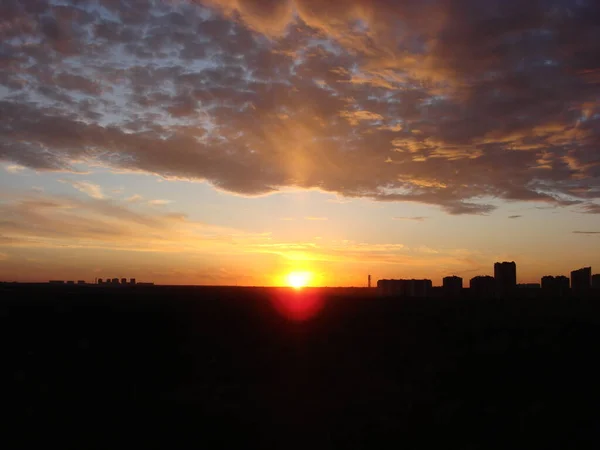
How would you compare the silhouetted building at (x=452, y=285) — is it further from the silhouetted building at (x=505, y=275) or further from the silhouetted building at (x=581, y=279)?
the silhouetted building at (x=581, y=279)

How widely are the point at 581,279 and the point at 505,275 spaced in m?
19.8

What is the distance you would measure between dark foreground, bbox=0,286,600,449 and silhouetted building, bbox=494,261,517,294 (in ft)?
155

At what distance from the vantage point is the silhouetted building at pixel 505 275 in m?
85.3

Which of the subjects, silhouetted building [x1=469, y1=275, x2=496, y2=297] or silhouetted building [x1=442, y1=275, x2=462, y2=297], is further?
silhouetted building [x1=442, y1=275, x2=462, y2=297]

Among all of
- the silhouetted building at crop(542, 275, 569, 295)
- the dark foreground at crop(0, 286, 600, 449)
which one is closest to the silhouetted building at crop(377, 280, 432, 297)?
the silhouetted building at crop(542, 275, 569, 295)

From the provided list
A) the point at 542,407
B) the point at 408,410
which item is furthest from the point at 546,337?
the point at 408,410

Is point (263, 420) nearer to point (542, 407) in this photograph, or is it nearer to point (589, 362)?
point (542, 407)

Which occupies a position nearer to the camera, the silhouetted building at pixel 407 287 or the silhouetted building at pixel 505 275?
the silhouetted building at pixel 505 275

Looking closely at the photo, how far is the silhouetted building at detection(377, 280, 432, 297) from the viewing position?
10431 cm

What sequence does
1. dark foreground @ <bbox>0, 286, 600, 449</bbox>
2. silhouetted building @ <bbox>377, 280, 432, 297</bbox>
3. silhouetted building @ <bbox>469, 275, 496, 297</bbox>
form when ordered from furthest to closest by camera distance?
silhouetted building @ <bbox>377, 280, 432, 297</bbox>
silhouetted building @ <bbox>469, 275, 496, 297</bbox>
dark foreground @ <bbox>0, 286, 600, 449</bbox>

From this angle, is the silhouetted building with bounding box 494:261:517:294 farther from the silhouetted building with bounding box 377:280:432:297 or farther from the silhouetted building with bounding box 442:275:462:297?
the silhouetted building with bounding box 377:280:432:297

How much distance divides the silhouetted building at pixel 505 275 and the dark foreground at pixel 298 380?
1856 inches

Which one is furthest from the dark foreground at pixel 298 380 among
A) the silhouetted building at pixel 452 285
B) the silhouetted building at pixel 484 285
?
the silhouetted building at pixel 452 285

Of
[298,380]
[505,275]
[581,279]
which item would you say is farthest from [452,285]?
[298,380]
